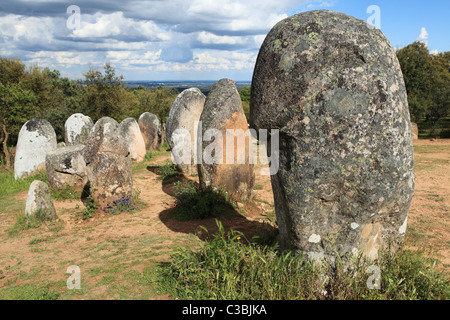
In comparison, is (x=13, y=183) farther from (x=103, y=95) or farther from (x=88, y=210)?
(x=103, y=95)

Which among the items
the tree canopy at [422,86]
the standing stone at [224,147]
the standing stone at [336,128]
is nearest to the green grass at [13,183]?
the standing stone at [224,147]

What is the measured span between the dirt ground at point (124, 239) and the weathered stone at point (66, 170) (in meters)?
0.80

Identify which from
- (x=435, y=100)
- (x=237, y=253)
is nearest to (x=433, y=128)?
(x=435, y=100)

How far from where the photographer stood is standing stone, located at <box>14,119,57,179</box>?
11.7 meters

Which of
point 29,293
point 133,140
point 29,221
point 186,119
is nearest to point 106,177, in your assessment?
point 29,221

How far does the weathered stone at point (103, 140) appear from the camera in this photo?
7949mm

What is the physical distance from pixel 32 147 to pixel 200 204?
25.4ft

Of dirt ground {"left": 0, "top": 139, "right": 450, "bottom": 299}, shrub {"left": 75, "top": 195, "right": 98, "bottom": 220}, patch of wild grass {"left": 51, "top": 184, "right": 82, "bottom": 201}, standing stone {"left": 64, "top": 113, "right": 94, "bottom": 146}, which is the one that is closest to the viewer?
dirt ground {"left": 0, "top": 139, "right": 450, "bottom": 299}

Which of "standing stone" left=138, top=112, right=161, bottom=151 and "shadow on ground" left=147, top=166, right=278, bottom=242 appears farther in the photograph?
"standing stone" left=138, top=112, right=161, bottom=151

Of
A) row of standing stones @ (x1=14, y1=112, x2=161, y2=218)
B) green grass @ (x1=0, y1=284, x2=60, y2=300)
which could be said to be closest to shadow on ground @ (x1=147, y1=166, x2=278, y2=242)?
row of standing stones @ (x1=14, y1=112, x2=161, y2=218)

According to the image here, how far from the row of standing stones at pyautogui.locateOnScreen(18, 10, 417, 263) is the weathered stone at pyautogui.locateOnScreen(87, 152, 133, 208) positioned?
5019 mm

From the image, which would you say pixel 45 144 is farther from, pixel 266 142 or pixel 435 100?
pixel 435 100

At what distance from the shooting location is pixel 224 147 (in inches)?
311

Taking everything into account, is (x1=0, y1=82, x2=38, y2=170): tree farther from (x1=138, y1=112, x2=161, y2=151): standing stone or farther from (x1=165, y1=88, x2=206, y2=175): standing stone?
(x1=165, y1=88, x2=206, y2=175): standing stone
